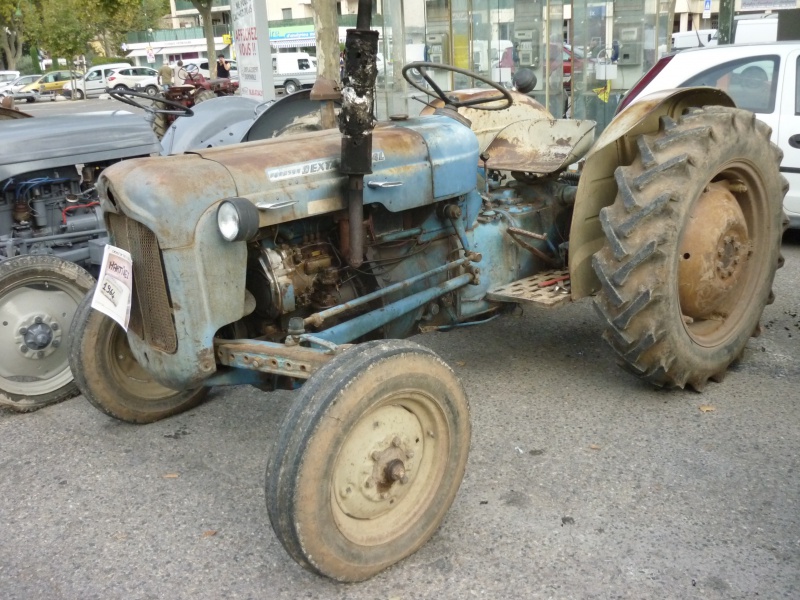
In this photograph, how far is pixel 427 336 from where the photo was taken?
515 centimetres

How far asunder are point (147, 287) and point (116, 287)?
177mm

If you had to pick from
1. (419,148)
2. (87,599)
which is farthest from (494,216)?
(87,599)

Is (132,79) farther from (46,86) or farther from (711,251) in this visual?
(711,251)

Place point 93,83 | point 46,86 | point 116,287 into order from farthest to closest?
point 46,86 → point 93,83 → point 116,287

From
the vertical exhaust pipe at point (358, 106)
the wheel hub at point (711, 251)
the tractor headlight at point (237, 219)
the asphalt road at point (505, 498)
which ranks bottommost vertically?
the asphalt road at point (505, 498)

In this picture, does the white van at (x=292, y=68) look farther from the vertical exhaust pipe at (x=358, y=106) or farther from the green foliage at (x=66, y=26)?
the vertical exhaust pipe at (x=358, y=106)

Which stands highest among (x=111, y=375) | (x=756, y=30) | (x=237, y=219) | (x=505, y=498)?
(x=756, y=30)

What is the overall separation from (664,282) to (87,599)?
272 centimetres

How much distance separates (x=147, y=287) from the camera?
3.09 meters

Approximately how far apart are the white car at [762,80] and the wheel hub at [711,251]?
283 centimetres

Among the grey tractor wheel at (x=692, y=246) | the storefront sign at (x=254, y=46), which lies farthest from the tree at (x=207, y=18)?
the grey tractor wheel at (x=692, y=246)

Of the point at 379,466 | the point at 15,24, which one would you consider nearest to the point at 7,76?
the point at 15,24

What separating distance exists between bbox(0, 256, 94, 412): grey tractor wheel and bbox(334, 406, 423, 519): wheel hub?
231 centimetres

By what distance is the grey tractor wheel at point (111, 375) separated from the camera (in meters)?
3.67
